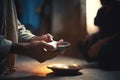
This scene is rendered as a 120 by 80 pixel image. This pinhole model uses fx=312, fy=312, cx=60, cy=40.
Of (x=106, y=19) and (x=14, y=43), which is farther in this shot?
(x=106, y=19)

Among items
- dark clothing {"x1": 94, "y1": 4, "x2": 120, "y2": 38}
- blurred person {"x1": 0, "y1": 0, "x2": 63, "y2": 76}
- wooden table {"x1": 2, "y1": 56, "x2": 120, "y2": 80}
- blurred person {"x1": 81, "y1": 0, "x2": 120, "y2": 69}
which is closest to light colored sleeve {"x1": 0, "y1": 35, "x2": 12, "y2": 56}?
blurred person {"x1": 0, "y1": 0, "x2": 63, "y2": 76}

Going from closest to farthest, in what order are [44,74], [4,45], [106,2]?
[4,45] → [44,74] → [106,2]

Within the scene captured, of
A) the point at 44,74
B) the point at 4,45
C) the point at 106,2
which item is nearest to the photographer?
the point at 4,45

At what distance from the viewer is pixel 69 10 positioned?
124 inches

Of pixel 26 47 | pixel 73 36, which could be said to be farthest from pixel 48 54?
pixel 73 36

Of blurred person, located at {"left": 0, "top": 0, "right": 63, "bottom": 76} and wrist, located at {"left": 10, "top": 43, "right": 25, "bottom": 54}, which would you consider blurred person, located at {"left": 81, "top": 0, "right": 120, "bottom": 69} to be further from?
wrist, located at {"left": 10, "top": 43, "right": 25, "bottom": 54}

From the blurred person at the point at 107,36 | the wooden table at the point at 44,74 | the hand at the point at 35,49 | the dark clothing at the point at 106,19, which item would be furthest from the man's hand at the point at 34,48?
the dark clothing at the point at 106,19

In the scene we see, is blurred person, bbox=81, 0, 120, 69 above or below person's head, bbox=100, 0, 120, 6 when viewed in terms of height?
below

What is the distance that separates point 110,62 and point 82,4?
3.03 ft

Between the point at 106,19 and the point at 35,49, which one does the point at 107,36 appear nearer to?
the point at 106,19

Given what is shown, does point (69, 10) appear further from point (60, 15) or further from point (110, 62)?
point (110, 62)

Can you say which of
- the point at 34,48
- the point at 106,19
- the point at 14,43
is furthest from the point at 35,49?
the point at 106,19

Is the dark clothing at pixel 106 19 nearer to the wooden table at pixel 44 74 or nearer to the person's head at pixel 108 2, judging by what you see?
the person's head at pixel 108 2

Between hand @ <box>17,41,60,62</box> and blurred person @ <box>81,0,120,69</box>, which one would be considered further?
blurred person @ <box>81,0,120,69</box>
